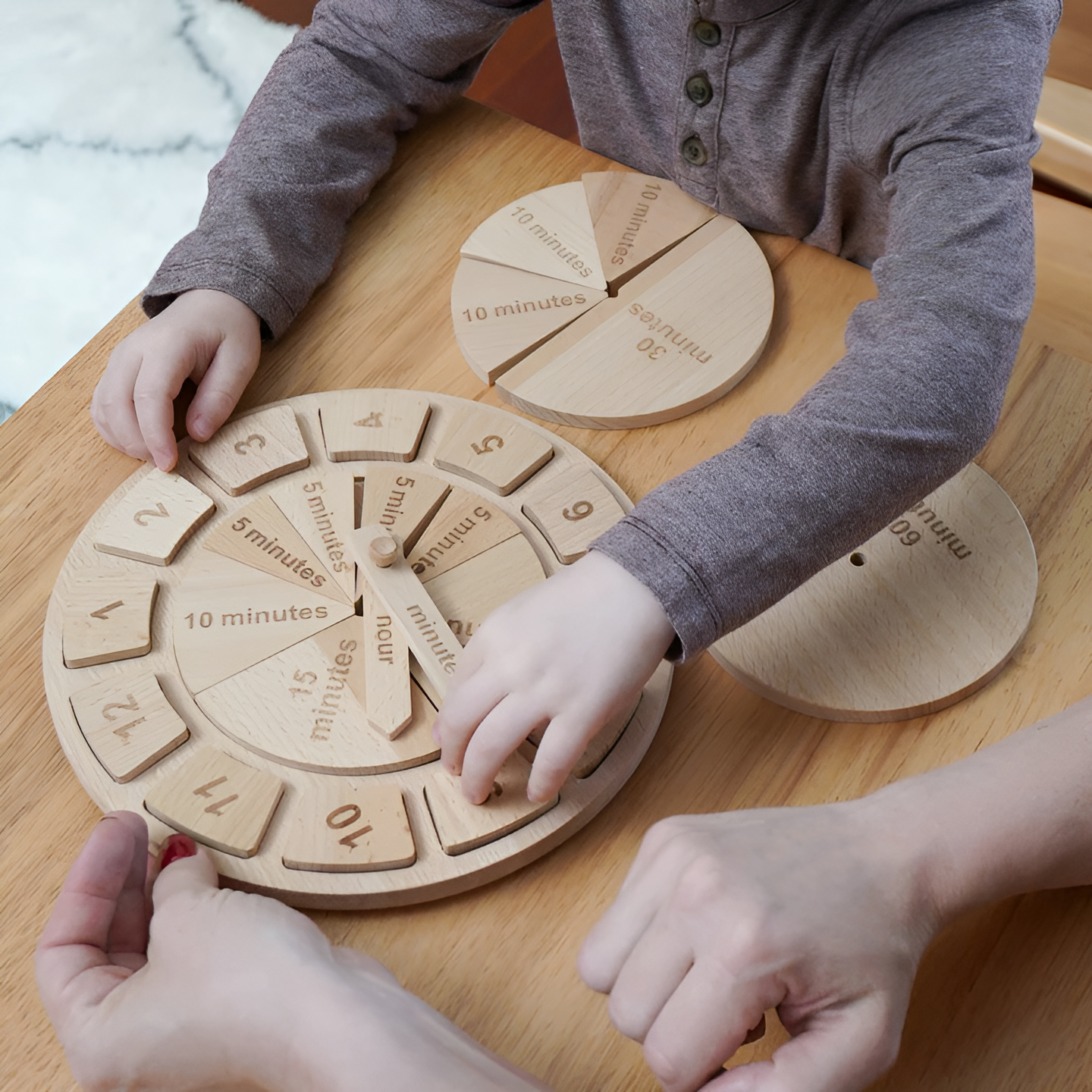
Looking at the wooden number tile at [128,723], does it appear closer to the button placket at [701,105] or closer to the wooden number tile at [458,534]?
the wooden number tile at [458,534]

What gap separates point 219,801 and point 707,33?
Answer: 2.09 feet

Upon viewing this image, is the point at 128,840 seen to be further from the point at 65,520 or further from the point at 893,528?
the point at 893,528

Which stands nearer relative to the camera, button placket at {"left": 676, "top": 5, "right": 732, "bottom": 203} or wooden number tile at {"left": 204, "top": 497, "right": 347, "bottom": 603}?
wooden number tile at {"left": 204, "top": 497, "right": 347, "bottom": 603}

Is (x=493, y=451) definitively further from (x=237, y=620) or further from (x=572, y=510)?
(x=237, y=620)

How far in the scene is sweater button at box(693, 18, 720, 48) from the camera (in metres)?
0.80

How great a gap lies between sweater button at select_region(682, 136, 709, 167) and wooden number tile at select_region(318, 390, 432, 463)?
0.31 m

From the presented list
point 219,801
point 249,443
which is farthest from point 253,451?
point 219,801

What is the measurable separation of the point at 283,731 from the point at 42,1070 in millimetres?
184

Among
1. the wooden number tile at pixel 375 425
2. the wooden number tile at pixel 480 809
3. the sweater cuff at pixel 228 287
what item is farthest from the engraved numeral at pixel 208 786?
the sweater cuff at pixel 228 287

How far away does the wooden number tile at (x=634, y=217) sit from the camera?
0.77 m

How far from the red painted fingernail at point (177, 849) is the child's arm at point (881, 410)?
0.43ft

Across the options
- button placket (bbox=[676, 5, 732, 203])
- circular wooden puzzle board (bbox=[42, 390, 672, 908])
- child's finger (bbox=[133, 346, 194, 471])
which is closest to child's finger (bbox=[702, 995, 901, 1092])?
circular wooden puzzle board (bbox=[42, 390, 672, 908])

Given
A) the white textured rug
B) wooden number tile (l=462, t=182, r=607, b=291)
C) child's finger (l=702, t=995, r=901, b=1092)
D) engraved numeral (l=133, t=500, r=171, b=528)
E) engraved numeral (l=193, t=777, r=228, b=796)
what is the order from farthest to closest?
the white textured rug
wooden number tile (l=462, t=182, r=607, b=291)
engraved numeral (l=133, t=500, r=171, b=528)
engraved numeral (l=193, t=777, r=228, b=796)
child's finger (l=702, t=995, r=901, b=1092)

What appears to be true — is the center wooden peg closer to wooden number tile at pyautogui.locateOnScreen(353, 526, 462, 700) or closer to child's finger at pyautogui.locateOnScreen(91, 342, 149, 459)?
wooden number tile at pyautogui.locateOnScreen(353, 526, 462, 700)
